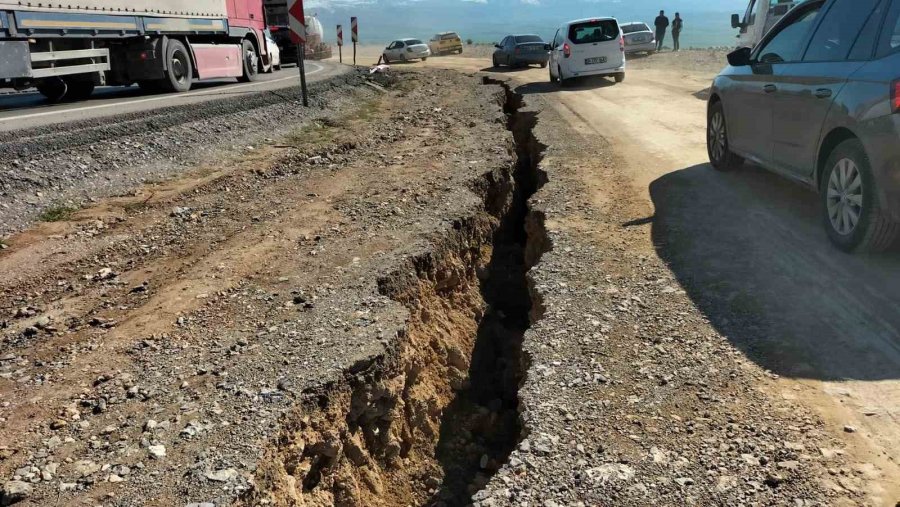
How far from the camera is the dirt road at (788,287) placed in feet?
9.64

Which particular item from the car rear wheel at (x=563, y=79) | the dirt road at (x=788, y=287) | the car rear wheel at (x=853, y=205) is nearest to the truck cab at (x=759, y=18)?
the car rear wheel at (x=563, y=79)

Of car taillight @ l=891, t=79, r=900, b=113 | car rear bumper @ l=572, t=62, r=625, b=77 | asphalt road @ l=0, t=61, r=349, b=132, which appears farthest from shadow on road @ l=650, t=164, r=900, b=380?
car rear bumper @ l=572, t=62, r=625, b=77

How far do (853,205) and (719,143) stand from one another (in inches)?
106

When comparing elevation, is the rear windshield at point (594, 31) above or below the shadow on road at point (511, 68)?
above

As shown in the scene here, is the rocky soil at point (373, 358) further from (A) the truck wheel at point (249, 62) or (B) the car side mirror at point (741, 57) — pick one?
(A) the truck wheel at point (249, 62)

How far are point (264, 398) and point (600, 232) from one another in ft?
10.1

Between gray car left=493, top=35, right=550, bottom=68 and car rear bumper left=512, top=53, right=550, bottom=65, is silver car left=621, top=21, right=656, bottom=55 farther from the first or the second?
car rear bumper left=512, top=53, right=550, bottom=65

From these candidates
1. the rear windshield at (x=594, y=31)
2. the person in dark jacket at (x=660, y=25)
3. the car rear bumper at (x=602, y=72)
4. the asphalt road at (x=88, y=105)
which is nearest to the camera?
the asphalt road at (x=88, y=105)

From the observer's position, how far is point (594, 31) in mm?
17375

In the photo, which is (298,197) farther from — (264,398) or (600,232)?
(264,398)

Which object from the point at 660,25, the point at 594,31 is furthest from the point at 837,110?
the point at 660,25

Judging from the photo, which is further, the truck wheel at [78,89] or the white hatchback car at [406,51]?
the white hatchback car at [406,51]

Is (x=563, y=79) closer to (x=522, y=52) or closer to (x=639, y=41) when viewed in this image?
(x=522, y=52)

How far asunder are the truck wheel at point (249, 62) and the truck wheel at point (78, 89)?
4.44m
